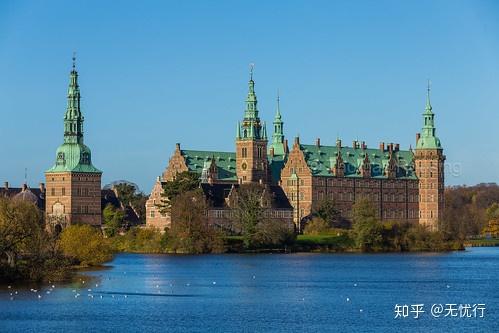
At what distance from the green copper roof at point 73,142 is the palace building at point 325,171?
8.43m

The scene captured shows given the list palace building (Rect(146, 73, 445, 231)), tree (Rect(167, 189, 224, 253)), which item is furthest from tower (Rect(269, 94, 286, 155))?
tree (Rect(167, 189, 224, 253))

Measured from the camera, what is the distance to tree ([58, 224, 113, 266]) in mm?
85562

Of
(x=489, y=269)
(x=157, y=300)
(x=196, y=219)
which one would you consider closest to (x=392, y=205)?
(x=196, y=219)

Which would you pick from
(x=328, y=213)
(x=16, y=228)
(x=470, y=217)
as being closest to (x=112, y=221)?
(x=328, y=213)

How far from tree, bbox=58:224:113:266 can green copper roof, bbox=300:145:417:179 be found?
6202 centimetres

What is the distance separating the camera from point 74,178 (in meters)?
141

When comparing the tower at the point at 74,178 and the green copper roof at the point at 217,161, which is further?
the green copper roof at the point at 217,161

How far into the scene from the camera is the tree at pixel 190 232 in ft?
381

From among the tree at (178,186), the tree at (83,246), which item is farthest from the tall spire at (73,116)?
the tree at (83,246)

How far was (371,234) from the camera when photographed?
402ft

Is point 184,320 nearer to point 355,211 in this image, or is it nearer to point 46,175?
point 355,211

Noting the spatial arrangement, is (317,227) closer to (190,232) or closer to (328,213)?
(328,213)

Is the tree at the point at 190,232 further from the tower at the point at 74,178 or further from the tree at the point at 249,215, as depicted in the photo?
the tower at the point at 74,178

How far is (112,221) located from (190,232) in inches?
710
